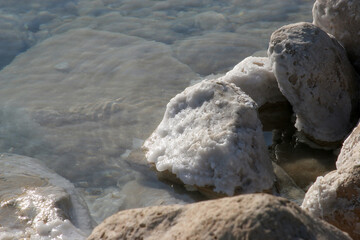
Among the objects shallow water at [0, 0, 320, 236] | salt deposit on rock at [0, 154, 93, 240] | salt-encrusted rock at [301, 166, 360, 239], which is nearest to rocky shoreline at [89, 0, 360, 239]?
salt-encrusted rock at [301, 166, 360, 239]

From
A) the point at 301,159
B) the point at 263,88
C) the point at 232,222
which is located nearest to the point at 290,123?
the point at 263,88

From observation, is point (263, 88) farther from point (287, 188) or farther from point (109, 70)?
point (109, 70)

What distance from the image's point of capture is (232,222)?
173 cm

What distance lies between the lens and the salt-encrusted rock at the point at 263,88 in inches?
161

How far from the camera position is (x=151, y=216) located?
1980 mm

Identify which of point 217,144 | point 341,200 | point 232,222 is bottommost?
point 217,144

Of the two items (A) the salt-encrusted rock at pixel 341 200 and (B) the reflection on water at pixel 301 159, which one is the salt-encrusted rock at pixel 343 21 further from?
(A) the salt-encrusted rock at pixel 341 200

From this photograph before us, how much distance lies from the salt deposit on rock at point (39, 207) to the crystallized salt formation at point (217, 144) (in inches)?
25.4

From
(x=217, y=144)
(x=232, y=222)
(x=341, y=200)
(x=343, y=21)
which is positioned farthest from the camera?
(x=343, y=21)

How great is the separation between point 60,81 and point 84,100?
0.56m

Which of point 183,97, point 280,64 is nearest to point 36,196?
point 183,97

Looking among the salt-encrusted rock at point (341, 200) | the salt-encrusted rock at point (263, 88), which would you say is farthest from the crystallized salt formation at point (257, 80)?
the salt-encrusted rock at point (341, 200)

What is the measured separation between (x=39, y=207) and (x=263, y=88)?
1948 mm

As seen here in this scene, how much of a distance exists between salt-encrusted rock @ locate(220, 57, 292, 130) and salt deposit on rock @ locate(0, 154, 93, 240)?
4.87 ft
